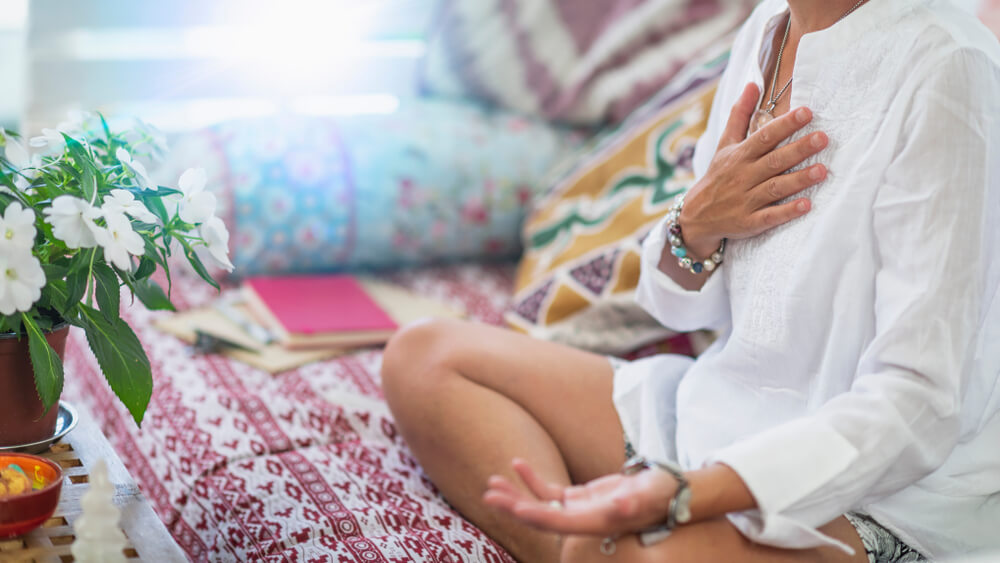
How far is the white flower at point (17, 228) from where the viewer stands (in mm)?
774

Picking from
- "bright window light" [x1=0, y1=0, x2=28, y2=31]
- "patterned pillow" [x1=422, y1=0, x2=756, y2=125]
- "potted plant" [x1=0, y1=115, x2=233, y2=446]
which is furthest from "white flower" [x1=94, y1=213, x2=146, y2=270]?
"bright window light" [x1=0, y1=0, x2=28, y2=31]

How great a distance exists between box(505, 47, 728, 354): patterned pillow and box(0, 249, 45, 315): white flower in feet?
3.05

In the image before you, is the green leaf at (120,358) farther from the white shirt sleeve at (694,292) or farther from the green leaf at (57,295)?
the white shirt sleeve at (694,292)

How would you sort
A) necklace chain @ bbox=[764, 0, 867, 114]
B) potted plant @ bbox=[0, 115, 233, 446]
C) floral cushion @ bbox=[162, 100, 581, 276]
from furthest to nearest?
1. floral cushion @ bbox=[162, 100, 581, 276]
2. necklace chain @ bbox=[764, 0, 867, 114]
3. potted plant @ bbox=[0, 115, 233, 446]

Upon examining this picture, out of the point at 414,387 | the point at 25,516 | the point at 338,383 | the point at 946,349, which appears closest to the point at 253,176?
the point at 338,383

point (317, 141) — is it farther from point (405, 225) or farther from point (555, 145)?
point (555, 145)

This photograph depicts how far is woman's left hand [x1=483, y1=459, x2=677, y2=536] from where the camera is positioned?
0.77 meters

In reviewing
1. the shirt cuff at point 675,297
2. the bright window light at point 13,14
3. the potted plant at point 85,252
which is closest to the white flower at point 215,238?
the potted plant at point 85,252

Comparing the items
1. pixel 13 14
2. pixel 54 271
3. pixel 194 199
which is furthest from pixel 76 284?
pixel 13 14

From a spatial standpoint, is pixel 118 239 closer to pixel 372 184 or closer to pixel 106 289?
pixel 106 289

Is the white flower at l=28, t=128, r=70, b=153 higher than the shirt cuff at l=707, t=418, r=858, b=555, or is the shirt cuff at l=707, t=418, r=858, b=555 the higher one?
the white flower at l=28, t=128, r=70, b=153

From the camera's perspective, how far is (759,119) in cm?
105

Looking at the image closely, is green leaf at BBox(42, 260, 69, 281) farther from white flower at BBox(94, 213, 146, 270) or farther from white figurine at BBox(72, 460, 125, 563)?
white figurine at BBox(72, 460, 125, 563)

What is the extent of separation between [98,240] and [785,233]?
0.62 metres
